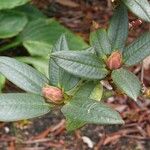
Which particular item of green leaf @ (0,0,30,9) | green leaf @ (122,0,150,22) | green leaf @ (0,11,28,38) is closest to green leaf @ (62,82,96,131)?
green leaf @ (122,0,150,22)

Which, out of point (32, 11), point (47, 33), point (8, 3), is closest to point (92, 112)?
point (8, 3)

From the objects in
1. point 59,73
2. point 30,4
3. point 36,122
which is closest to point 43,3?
point 30,4

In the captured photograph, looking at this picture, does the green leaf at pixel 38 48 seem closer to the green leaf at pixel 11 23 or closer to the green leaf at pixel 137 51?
the green leaf at pixel 11 23

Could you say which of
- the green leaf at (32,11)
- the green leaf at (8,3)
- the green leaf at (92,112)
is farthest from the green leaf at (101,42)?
→ the green leaf at (32,11)

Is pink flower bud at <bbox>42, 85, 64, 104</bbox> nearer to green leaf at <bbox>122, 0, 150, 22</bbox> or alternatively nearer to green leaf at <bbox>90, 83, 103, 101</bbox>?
green leaf at <bbox>90, 83, 103, 101</bbox>

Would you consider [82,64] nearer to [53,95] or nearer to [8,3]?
[53,95]

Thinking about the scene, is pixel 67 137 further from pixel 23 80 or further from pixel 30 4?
pixel 23 80
